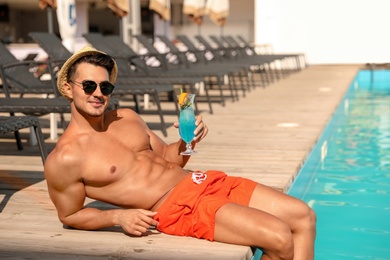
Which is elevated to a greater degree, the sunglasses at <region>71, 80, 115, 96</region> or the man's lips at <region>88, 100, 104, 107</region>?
the sunglasses at <region>71, 80, 115, 96</region>

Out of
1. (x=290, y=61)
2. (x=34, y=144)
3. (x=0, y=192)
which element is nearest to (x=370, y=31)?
(x=290, y=61)

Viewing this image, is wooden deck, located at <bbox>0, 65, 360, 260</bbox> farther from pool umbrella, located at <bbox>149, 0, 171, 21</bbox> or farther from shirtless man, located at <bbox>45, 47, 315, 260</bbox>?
pool umbrella, located at <bbox>149, 0, 171, 21</bbox>

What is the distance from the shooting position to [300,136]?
18.2 feet

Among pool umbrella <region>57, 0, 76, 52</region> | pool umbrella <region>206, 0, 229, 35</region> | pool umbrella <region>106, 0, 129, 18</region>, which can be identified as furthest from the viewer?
pool umbrella <region>206, 0, 229, 35</region>

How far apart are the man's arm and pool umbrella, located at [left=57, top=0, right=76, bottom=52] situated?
16.7ft

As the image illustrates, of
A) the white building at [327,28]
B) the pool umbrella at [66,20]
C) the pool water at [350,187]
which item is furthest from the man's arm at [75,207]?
the white building at [327,28]

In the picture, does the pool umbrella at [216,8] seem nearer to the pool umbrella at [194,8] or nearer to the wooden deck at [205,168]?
the pool umbrella at [194,8]

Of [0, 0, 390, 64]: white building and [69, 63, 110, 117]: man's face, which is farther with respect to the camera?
[0, 0, 390, 64]: white building

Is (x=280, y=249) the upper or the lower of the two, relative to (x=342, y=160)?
upper

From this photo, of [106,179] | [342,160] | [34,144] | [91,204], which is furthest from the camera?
[342,160]

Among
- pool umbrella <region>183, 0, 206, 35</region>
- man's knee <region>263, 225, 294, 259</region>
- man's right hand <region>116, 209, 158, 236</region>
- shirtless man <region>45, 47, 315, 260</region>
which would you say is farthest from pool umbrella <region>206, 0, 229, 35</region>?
man's knee <region>263, 225, 294, 259</region>

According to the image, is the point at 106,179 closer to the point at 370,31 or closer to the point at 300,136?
the point at 300,136

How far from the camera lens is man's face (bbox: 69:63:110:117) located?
8.09 feet

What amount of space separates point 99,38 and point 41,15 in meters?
19.9
